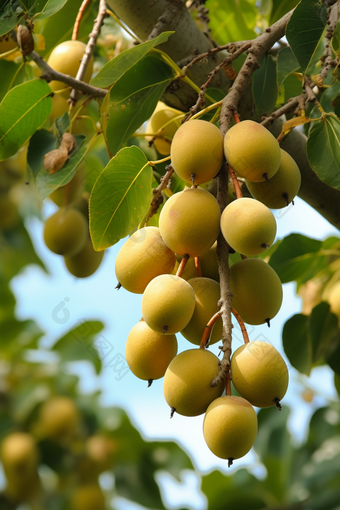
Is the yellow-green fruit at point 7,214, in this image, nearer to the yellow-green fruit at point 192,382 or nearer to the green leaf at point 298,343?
the green leaf at point 298,343

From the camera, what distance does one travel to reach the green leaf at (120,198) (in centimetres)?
83

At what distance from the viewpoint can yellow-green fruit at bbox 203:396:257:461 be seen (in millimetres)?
603

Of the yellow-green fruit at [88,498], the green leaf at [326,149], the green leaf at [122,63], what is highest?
the green leaf at [122,63]

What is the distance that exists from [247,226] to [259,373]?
186 millimetres

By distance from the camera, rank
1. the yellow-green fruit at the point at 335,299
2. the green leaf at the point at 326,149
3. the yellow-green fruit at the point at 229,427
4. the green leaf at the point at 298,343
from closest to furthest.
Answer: the yellow-green fruit at the point at 229,427
the green leaf at the point at 326,149
the green leaf at the point at 298,343
the yellow-green fruit at the point at 335,299

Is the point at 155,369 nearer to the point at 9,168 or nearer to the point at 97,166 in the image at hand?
the point at 97,166

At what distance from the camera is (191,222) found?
2.25 feet

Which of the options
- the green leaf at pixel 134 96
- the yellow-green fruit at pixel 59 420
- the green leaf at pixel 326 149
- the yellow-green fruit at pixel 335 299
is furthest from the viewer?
the yellow-green fruit at pixel 59 420

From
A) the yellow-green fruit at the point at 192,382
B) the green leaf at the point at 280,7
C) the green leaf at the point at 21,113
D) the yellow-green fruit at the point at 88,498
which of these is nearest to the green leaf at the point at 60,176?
the green leaf at the point at 21,113

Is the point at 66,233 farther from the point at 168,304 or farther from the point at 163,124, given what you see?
the point at 168,304

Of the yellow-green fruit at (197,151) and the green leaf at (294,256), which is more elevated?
the yellow-green fruit at (197,151)

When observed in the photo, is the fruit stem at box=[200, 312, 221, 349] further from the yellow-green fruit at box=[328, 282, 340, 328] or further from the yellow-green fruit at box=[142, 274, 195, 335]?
the yellow-green fruit at box=[328, 282, 340, 328]

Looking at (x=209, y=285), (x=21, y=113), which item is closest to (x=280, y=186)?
(x=209, y=285)

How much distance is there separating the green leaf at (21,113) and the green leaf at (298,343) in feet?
2.52
